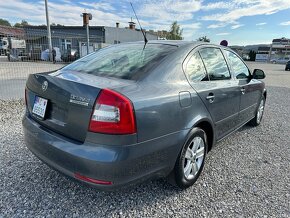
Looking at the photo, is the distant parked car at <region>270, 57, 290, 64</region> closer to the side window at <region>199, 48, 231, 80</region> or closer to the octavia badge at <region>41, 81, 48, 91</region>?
the side window at <region>199, 48, 231, 80</region>

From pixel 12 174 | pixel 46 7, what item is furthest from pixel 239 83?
pixel 46 7

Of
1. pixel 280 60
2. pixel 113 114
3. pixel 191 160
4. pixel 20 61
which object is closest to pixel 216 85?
pixel 191 160

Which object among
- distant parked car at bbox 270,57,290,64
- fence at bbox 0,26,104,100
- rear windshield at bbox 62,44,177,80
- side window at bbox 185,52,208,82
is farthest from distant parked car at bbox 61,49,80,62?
distant parked car at bbox 270,57,290,64

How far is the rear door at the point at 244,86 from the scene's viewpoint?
3615 millimetres

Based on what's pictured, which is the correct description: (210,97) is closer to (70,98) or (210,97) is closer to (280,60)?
(70,98)

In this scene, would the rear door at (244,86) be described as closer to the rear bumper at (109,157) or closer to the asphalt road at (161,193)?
the asphalt road at (161,193)

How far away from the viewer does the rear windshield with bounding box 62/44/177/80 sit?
2332 millimetres

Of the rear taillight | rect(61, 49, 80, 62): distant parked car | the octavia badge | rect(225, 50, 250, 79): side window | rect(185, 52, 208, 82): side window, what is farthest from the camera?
rect(61, 49, 80, 62): distant parked car

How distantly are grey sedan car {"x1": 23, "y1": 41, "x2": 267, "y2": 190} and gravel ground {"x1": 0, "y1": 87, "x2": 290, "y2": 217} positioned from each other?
27cm

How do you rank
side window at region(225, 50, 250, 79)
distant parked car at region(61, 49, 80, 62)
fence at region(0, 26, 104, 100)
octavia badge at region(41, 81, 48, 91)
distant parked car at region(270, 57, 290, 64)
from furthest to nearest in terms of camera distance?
1. distant parked car at region(270, 57, 290, 64)
2. distant parked car at region(61, 49, 80, 62)
3. fence at region(0, 26, 104, 100)
4. side window at region(225, 50, 250, 79)
5. octavia badge at region(41, 81, 48, 91)

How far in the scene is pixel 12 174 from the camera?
9.12ft

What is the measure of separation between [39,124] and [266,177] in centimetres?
274

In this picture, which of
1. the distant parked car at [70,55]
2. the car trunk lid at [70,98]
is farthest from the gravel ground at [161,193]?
the distant parked car at [70,55]

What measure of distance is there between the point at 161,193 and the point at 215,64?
1800mm
